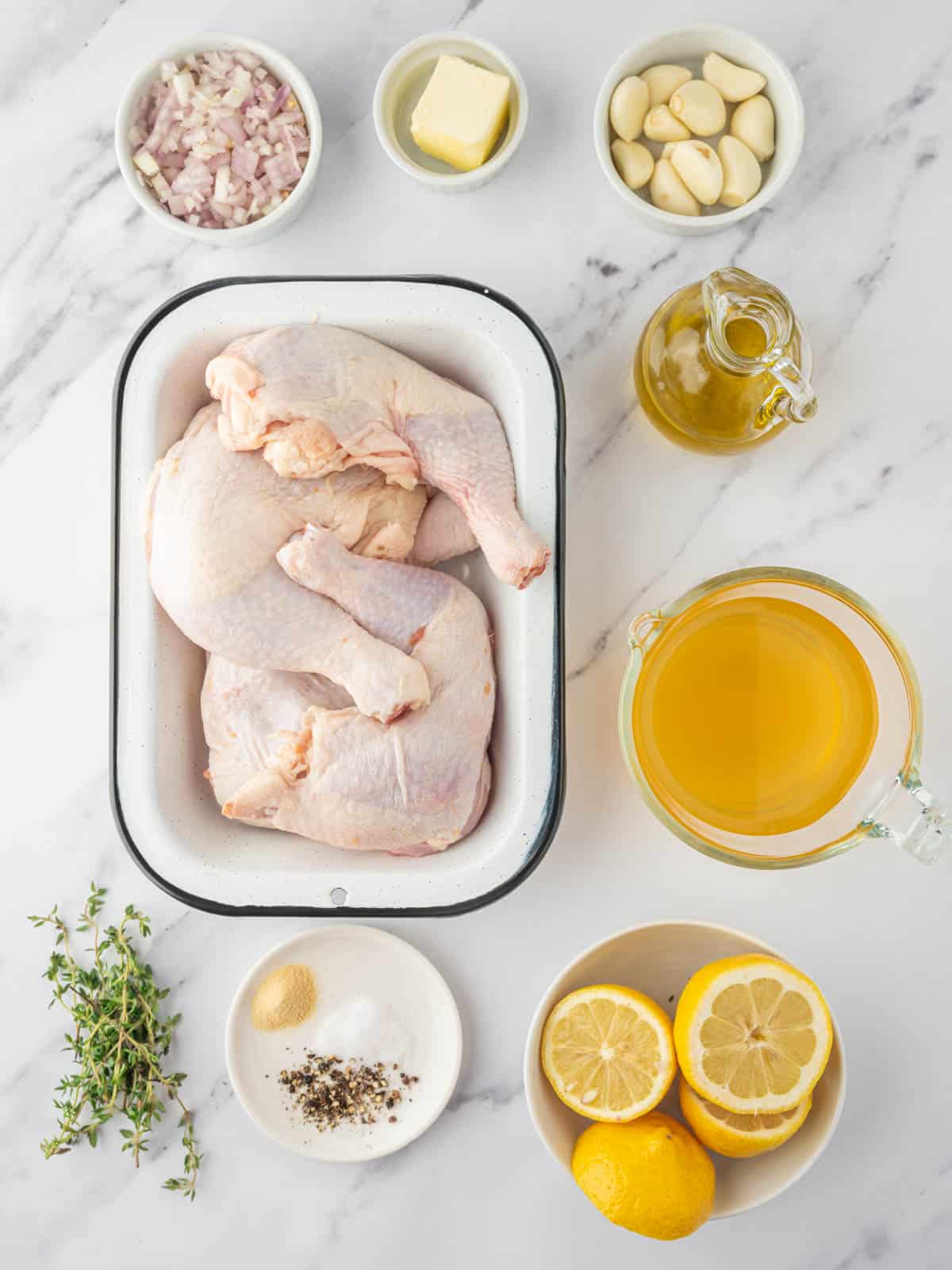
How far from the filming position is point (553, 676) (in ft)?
3.77

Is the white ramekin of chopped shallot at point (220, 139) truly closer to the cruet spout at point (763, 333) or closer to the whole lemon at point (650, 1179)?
the cruet spout at point (763, 333)

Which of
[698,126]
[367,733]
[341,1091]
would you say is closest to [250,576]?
[367,733]

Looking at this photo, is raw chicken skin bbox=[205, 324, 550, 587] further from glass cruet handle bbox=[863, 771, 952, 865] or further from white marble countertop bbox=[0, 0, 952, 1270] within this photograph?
glass cruet handle bbox=[863, 771, 952, 865]

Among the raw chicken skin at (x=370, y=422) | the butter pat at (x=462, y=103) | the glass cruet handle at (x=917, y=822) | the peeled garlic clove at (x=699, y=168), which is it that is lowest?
the glass cruet handle at (x=917, y=822)

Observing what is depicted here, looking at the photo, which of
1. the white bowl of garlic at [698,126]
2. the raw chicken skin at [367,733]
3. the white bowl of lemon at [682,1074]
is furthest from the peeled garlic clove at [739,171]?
the white bowl of lemon at [682,1074]

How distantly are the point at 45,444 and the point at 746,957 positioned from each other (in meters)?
1.04

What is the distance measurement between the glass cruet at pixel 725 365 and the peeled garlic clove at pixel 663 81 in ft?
0.82

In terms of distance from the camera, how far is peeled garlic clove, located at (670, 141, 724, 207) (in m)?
1.27

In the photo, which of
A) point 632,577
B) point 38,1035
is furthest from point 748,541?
point 38,1035

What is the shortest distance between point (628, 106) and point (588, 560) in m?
0.53

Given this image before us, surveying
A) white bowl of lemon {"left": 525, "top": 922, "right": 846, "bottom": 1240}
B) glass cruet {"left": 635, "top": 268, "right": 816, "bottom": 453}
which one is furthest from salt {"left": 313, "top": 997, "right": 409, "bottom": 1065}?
glass cruet {"left": 635, "top": 268, "right": 816, "bottom": 453}

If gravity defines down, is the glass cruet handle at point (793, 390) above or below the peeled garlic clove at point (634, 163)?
below

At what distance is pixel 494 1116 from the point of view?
1.34m

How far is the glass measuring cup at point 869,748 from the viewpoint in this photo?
1165 mm
